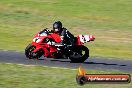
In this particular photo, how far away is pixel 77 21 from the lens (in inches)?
1716

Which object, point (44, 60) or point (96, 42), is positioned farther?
point (96, 42)

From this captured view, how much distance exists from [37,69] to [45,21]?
2194 cm

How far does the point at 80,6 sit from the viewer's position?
51250 millimetres

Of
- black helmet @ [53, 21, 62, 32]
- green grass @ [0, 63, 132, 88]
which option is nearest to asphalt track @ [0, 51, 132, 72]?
green grass @ [0, 63, 132, 88]

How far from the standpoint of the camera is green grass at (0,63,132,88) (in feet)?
58.7

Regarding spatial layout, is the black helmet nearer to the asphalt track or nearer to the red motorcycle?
the red motorcycle

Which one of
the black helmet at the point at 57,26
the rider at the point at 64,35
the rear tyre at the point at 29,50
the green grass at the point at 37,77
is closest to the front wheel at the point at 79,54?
the rider at the point at 64,35

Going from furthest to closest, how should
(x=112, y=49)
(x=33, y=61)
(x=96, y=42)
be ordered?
1. (x=96, y=42)
2. (x=112, y=49)
3. (x=33, y=61)

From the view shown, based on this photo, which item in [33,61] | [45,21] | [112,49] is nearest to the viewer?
[33,61]

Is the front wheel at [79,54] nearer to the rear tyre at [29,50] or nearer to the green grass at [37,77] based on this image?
the green grass at [37,77]

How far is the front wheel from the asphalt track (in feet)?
0.98

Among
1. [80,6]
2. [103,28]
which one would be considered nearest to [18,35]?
[103,28]

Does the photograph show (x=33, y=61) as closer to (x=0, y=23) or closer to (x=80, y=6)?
(x=0, y=23)

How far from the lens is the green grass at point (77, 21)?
31859 mm
